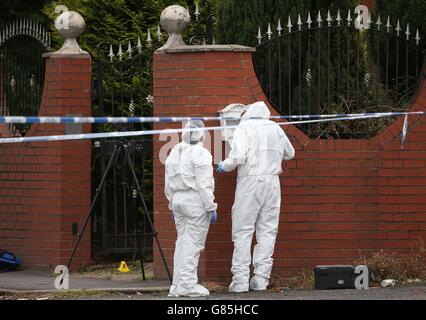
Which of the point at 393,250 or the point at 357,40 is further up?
the point at 357,40

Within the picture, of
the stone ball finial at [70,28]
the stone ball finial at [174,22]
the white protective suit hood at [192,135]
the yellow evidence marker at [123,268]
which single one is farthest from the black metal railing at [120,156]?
the white protective suit hood at [192,135]

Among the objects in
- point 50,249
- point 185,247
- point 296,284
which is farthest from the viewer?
point 50,249

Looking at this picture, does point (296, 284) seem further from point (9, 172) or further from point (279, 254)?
point (9, 172)

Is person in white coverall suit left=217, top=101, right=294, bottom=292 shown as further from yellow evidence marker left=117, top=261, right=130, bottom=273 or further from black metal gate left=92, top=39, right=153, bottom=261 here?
yellow evidence marker left=117, top=261, right=130, bottom=273

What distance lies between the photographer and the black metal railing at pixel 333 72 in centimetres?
1498

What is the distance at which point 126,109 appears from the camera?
16.3 meters

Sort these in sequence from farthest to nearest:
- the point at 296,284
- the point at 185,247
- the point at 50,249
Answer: the point at 50,249, the point at 296,284, the point at 185,247

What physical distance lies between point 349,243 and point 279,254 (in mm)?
762

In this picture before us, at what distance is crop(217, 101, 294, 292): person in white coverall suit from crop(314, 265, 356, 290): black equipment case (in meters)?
0.55

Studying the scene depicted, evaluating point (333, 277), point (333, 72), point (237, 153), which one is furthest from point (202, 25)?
point (333, 277)

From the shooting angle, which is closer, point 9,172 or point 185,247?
point 185,247

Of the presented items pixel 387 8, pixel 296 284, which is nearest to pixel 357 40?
pixel 387 8

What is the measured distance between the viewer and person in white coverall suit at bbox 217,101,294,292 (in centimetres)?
1377

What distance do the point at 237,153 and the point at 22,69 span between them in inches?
149
